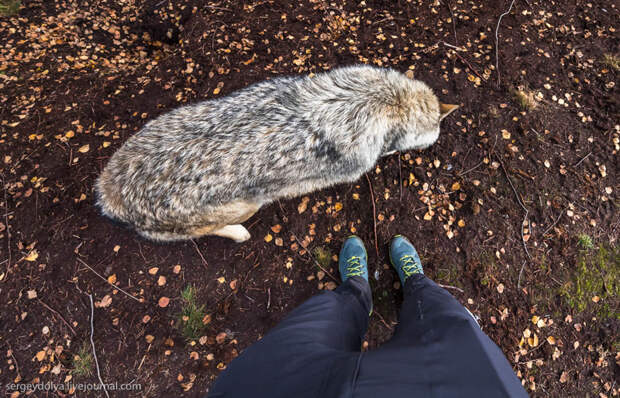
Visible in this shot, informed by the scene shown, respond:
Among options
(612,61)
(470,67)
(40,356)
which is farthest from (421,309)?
(612,61)

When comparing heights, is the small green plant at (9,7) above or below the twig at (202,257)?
above

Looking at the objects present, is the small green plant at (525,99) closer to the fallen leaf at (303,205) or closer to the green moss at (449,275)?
the green moss at (449,275)

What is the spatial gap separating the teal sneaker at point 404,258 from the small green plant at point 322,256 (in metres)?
0.69

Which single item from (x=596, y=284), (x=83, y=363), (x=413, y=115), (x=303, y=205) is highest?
(x=413, y=115)

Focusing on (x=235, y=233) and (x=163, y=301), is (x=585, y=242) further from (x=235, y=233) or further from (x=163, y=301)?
(x=163, y=301)

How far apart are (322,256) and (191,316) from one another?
1542 mm

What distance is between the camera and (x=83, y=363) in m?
2.73

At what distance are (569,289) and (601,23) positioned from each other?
393cm

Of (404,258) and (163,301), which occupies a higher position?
(404,258)

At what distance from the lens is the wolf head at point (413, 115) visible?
254cm

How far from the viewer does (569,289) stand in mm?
2912

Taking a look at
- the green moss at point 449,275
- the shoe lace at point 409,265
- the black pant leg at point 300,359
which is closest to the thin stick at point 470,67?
the green moss at point 449,275

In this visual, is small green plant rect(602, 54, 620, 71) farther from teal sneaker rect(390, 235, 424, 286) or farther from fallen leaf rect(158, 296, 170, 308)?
fallen leaf rect(158, 296, 170, 308)

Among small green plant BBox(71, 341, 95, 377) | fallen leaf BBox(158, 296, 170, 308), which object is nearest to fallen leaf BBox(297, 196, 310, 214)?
fallen leaf BBox(158, 296, 170, 308)
